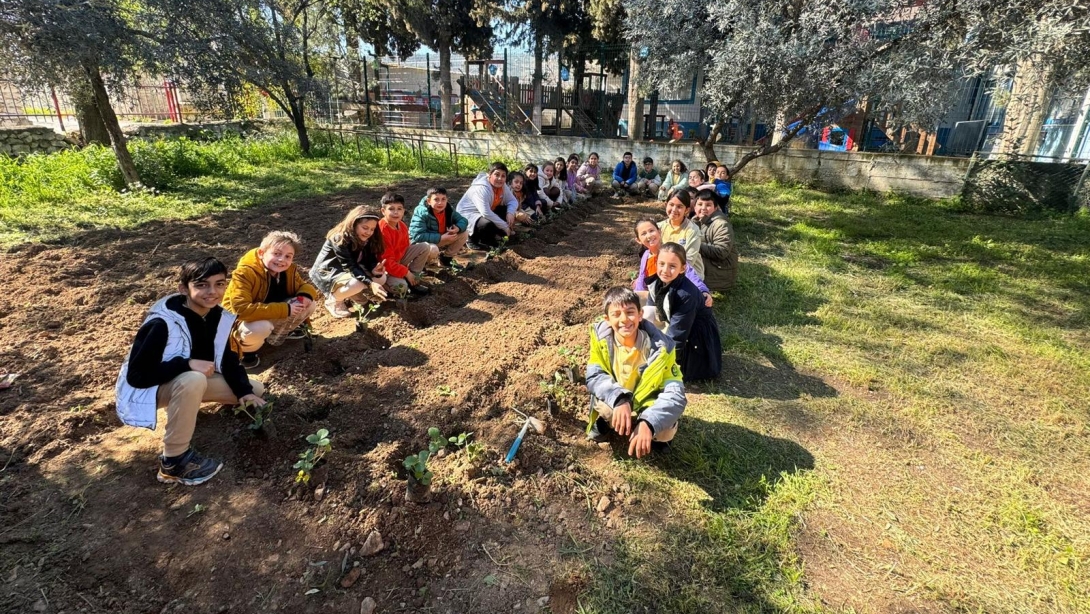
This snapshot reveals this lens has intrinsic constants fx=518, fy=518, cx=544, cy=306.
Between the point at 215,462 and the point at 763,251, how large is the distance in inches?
258

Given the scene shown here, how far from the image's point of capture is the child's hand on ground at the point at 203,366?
8.55ft

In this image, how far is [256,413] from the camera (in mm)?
2885

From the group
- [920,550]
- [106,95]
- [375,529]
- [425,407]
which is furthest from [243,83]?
[920,550]

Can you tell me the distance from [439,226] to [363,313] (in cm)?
156

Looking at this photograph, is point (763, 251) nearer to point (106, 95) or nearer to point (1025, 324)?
point (1025, 324)

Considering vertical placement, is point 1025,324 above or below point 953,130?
below

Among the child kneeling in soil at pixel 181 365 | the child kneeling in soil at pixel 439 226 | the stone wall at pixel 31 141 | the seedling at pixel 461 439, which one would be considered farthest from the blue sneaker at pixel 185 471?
the stone wall at pixel 31 141

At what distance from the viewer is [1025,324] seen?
4.82m

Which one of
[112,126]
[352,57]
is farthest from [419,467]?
[352,57]

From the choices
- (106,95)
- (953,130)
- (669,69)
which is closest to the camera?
(106,95)

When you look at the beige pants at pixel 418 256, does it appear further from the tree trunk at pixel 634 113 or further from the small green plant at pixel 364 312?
the tree trunk at pixel 634 113

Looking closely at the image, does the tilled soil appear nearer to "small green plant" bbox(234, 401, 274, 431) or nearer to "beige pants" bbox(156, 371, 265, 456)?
"small green plant" bbox(234, 401, 274, 431)

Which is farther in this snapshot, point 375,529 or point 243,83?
point 243,83

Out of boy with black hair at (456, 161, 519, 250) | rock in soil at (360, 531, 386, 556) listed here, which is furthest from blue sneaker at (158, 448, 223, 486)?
boy with black hair at (456, 161, 519, 250)
